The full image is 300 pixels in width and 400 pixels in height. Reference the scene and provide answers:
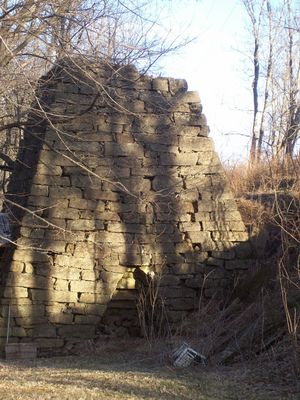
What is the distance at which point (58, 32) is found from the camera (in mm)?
8094

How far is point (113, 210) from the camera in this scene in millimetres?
9742

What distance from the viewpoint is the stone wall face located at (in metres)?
9.35

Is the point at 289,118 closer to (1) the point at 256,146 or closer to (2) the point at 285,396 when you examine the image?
(1) the point at 256,146

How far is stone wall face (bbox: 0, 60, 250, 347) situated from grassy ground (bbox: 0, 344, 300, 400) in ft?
4.22

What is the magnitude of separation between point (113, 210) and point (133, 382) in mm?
3608

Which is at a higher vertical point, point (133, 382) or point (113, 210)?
point (113, 210)

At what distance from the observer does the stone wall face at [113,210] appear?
935 centimetres

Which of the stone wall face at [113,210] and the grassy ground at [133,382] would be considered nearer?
the grassy ground at [133,382]

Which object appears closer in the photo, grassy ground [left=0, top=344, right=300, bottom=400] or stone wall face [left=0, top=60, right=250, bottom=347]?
grassy ground [left=0, top=344, right=300, bottom=400]

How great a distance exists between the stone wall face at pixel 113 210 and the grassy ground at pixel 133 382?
4.22 ft

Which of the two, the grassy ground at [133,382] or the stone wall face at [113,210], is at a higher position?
the stone wall face at [113,210]

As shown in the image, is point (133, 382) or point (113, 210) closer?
point (133, 382)

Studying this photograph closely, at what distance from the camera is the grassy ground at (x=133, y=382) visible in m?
6.00

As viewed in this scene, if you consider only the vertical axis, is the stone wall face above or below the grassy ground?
above
